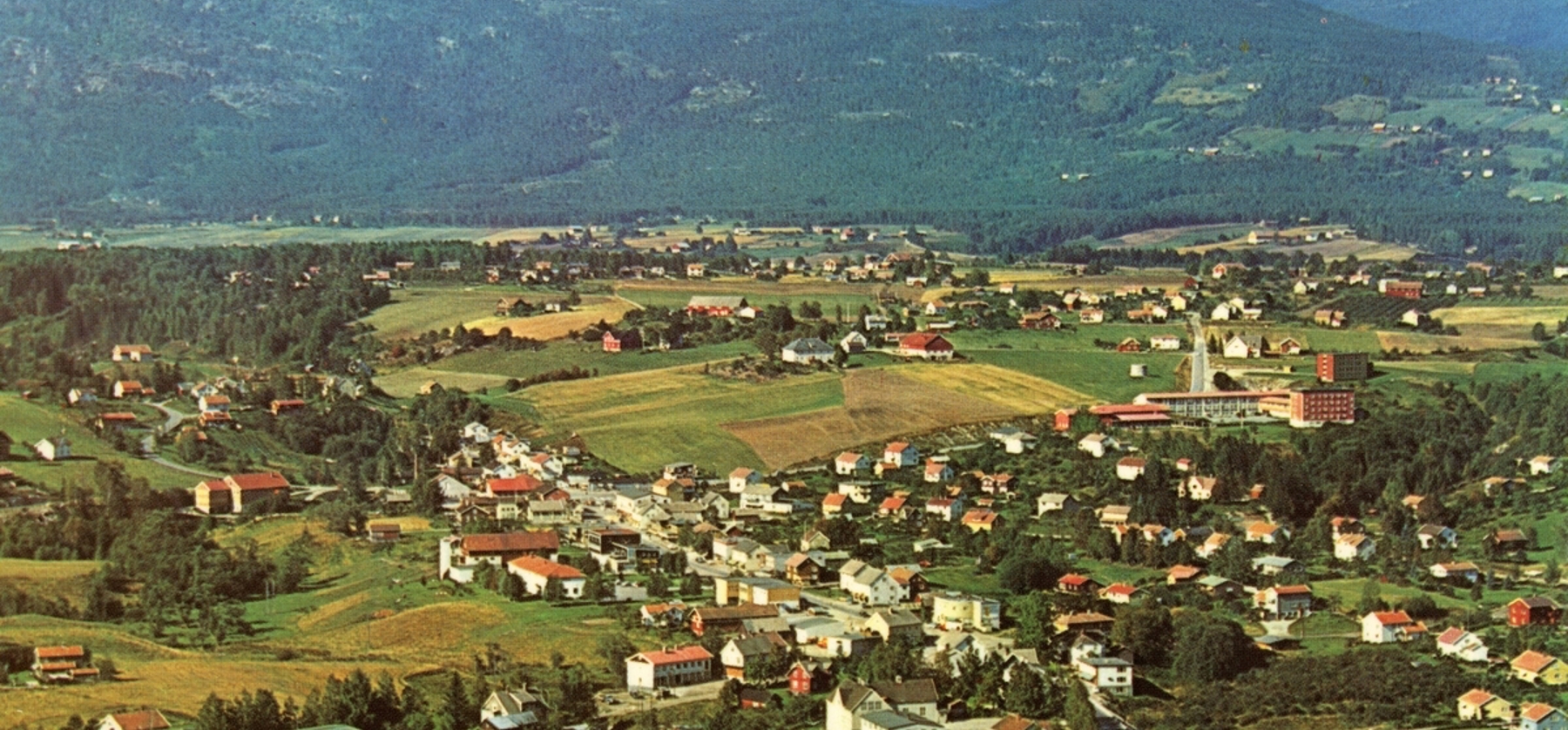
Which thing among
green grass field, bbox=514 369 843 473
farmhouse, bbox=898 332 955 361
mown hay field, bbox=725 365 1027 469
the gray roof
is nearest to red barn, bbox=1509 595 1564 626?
mown hay field, bbox=725 365 1027 469

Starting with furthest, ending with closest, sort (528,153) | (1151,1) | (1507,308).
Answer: (1151,1)
(528,153)
(1507,308)

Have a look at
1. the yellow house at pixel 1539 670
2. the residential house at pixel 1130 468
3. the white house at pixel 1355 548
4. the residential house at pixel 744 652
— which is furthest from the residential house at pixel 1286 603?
the residential house at pixel 1130 468

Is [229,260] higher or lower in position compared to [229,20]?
lower

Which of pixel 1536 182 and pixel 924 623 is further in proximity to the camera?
pixel 1536 182

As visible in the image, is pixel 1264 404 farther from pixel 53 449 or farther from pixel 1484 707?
pixel 53 449

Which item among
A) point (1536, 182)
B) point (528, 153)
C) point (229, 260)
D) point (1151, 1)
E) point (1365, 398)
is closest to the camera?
point (1365, 398)

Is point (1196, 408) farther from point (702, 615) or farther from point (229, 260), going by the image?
point (229, 260)

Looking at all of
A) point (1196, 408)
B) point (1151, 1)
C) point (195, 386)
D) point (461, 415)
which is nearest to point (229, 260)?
point (195, 386)
